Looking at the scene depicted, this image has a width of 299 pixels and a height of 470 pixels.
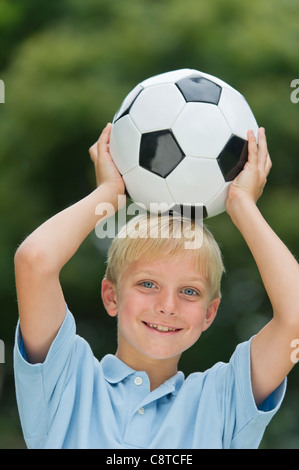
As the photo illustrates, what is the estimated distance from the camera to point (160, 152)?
9.48 ft

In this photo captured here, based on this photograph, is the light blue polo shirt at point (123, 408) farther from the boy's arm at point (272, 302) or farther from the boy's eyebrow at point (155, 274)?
the boy's eyebrow at point (155, 274)

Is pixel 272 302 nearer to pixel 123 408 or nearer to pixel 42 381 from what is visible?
pixel 123 408

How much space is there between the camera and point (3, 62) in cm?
805

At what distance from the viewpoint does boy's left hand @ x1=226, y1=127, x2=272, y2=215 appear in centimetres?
287

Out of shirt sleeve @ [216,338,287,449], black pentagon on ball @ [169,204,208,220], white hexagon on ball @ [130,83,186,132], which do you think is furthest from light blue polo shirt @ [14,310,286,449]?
white hexagon on ball @ [130,83,186,132]

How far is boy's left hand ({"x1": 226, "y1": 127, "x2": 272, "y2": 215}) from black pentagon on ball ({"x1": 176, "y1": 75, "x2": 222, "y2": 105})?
201 mm

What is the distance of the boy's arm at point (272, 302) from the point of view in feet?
8.57

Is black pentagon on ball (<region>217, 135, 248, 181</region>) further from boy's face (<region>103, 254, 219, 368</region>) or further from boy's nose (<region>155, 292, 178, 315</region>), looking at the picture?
boy's nose (<region>155, 292, 178, 315</region>)

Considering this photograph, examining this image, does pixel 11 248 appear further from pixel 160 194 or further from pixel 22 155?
pixel 160 194

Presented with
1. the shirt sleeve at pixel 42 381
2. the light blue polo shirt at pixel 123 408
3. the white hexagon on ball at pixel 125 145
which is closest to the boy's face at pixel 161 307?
the light blue polo shirt at pixel 123 408

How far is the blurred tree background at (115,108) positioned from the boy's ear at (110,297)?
3990 mm

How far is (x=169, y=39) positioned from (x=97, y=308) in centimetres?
275

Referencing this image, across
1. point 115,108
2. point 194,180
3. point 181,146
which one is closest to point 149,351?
point 194,180
